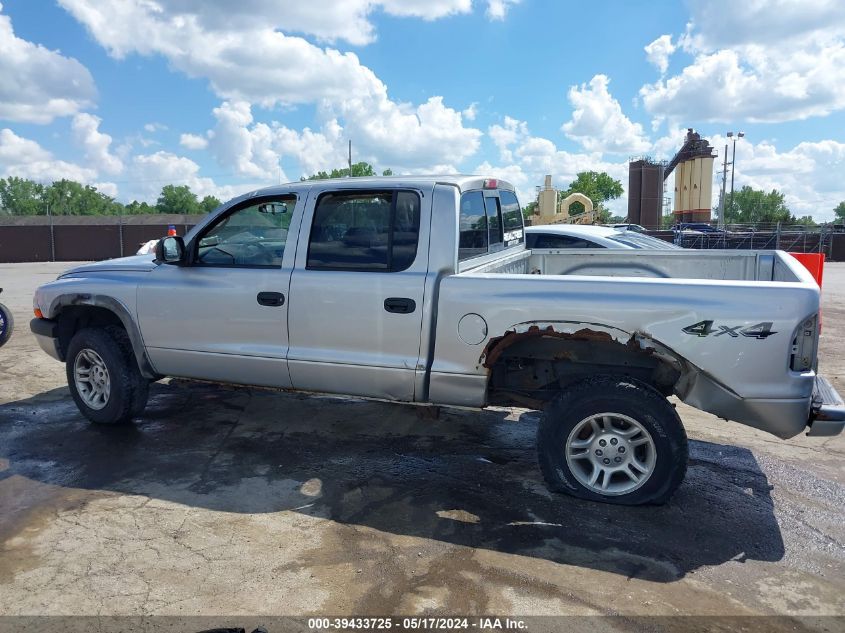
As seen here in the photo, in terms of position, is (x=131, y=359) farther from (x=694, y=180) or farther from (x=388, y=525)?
(x=694, y=180)

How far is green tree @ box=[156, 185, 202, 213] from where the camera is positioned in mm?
97438

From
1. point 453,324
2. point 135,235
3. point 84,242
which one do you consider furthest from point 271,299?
point 84,242

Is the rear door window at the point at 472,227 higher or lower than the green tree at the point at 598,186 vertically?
lower

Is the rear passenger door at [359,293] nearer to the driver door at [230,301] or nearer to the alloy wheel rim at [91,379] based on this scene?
the driver door at [230,301]

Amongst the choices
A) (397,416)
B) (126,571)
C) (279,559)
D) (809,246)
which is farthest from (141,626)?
(809,246)

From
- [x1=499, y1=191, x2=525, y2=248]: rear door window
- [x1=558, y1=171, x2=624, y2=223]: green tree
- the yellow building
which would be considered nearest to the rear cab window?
[x1=499, y1=191, x2=525, y2=248]: rear door window

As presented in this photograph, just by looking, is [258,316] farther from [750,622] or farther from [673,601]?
[750,622]

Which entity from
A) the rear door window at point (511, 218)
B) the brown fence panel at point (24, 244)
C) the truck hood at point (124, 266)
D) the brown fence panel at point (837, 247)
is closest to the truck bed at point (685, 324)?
the rear door window at point (511, 218)

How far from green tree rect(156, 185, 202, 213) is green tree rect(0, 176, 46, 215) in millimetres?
18523

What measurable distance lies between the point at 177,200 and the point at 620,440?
4064 inches

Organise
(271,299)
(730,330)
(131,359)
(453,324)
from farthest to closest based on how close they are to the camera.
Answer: (131,359)
(271,299)
(453,324)
(730,330)

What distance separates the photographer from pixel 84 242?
33.3m

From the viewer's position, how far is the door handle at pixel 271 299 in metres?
4.62

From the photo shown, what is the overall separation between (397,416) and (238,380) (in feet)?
5.04
